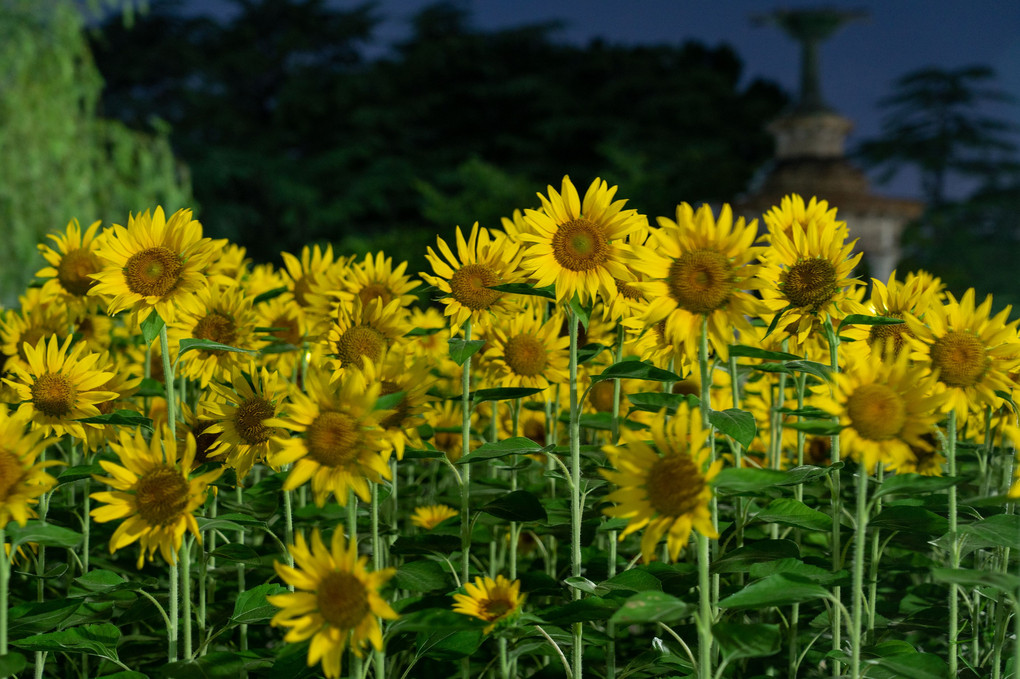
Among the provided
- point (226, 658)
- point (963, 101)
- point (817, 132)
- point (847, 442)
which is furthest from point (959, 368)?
point (963, 101)

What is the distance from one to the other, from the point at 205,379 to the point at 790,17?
19.1 metres

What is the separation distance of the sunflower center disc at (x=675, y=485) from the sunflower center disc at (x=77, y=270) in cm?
173

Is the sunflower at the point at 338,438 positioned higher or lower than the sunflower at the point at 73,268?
lower

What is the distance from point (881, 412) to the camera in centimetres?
134

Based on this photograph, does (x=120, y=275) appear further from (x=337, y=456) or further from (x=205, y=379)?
(x=337, y=456)

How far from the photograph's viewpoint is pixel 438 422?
282 centimetres

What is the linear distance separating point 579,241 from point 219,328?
1.02 m

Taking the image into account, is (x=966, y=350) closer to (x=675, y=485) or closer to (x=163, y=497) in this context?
(x=675, y=485)

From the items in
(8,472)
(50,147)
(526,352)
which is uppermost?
(50,147)

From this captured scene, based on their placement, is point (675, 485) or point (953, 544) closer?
point (675, 485)

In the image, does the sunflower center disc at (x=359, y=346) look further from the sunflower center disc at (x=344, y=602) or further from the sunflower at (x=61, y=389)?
the sunflower center disc at (x=344, y=602)

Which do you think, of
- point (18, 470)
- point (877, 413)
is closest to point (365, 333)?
point (18, 470)

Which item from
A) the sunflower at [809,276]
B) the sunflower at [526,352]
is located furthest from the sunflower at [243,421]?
the sunflower at [809,276]

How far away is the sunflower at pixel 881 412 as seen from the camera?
1.33m
